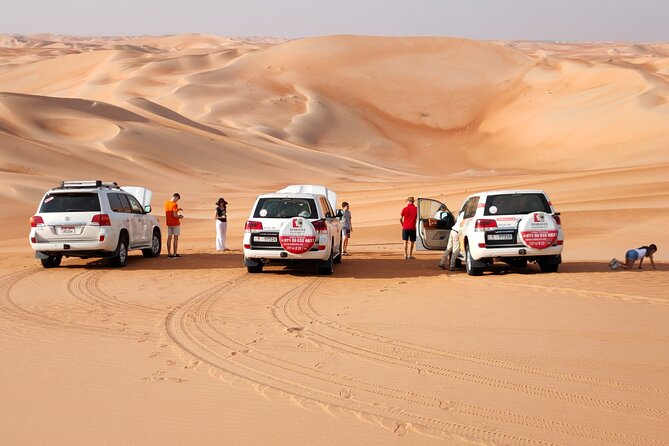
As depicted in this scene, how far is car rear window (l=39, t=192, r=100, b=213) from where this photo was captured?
17844 mm

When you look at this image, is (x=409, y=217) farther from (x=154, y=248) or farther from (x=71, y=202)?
(x=71, y=202)

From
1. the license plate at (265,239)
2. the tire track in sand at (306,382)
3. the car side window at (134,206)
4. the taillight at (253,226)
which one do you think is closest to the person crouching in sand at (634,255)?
the license plate at (265,239)

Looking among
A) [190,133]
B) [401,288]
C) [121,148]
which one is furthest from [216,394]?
[190,133]

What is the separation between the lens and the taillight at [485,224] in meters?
15.8

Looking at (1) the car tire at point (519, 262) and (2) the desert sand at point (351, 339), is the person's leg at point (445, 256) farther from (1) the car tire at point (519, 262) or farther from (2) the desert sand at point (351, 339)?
(1) the car tire at point (519, 262)

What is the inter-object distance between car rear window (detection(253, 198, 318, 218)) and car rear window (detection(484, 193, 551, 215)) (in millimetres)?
3370

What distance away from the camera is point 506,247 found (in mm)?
15703

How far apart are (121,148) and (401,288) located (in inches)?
1784

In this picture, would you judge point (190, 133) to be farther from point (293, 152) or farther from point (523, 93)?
point (523, 93)

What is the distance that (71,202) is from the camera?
58.7 ft

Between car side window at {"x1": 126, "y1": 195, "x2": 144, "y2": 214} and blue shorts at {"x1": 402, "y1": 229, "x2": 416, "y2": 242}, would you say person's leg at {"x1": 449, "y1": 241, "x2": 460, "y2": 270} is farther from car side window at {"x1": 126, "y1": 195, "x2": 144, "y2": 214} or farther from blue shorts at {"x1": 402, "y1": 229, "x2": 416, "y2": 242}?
car side window at {"x1": 126, "y1": 195, "x2": 144, "y2": 214}

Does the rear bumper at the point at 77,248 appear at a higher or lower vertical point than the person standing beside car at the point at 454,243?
lower

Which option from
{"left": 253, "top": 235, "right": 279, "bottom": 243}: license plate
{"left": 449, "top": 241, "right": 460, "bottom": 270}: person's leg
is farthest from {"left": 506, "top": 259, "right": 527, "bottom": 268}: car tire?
{"left": 253, "top": 235, "right": 279, "bottom": 243}: license plate

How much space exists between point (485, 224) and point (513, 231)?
51 centimetres
